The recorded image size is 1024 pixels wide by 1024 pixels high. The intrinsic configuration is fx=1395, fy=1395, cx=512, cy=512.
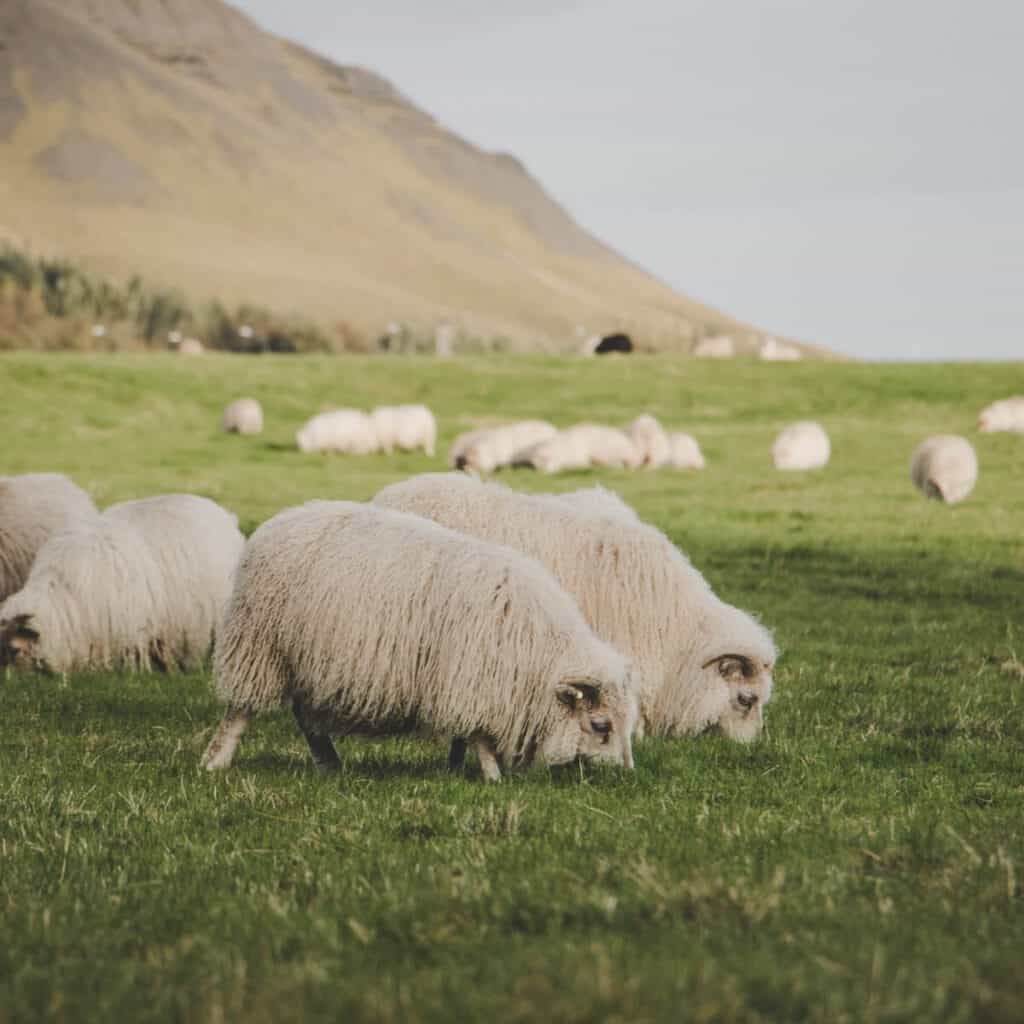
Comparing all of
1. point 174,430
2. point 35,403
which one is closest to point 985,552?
point 174,430

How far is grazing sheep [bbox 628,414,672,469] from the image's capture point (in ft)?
111

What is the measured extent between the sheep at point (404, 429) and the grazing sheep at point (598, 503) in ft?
84.3

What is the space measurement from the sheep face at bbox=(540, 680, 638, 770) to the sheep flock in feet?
0.04

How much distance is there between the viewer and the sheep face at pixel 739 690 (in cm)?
906

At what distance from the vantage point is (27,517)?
13906 millimetres

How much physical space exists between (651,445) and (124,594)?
75.7ft

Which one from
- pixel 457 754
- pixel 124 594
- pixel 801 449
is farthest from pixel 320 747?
pixel 801 449

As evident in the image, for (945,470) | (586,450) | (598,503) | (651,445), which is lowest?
(586,450)

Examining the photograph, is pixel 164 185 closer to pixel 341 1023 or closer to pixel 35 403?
pixel 35 403

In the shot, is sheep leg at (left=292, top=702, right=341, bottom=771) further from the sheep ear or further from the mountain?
the mountain

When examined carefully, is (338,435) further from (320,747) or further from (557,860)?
(557,860)

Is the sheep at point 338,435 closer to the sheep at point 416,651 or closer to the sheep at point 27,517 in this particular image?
the sheep at point 27,517

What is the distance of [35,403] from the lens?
39.3m

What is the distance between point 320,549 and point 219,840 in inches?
92.9
